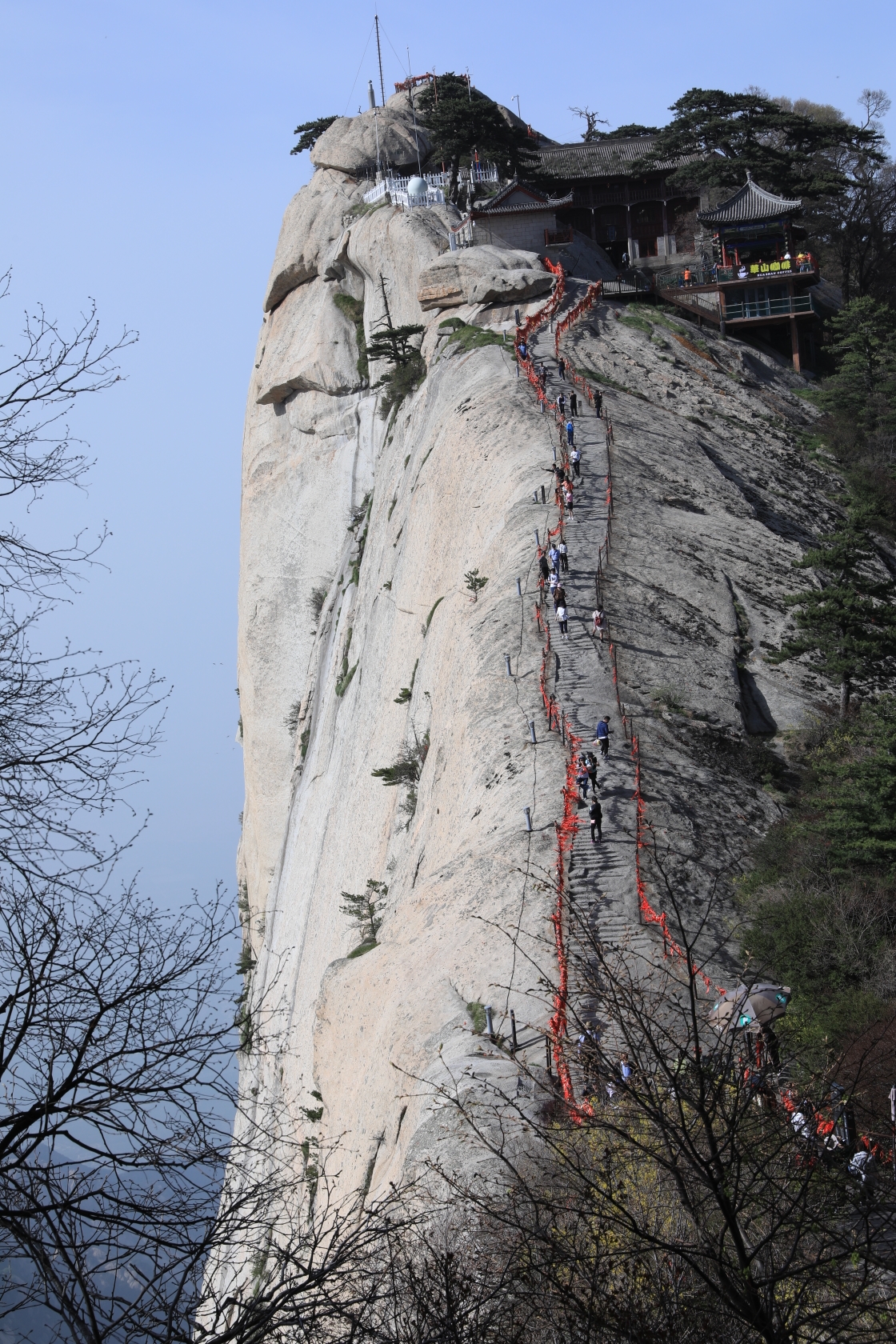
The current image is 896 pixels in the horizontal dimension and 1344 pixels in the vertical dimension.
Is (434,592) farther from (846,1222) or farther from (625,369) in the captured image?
(846,1222)

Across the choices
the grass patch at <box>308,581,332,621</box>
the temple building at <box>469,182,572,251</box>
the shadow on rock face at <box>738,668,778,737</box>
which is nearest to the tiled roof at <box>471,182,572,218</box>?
the temple building at <box>469,182,572,251</box>

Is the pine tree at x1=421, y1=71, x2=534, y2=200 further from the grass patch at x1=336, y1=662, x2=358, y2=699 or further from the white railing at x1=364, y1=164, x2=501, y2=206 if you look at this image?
the grass patch at x1=336, y1=662, x2=358, y2=699

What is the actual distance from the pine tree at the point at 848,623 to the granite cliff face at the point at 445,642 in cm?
156

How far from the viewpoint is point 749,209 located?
5953 cm

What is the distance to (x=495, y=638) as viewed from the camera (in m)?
30.1

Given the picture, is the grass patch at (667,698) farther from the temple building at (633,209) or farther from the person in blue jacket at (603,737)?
the temple building at (633,209)

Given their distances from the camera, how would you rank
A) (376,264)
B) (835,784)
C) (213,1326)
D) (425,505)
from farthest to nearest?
(376,264)
(425,505)
(835,784)
(213,1326)

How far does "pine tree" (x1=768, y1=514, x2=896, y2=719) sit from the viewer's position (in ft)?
95.2

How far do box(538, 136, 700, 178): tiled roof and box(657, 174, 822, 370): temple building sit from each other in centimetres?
792

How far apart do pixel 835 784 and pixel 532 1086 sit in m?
11.6

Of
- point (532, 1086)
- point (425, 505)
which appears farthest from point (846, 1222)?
point (425, 505)

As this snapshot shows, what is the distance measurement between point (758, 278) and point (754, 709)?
112 ft

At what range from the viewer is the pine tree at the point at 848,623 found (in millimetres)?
29031

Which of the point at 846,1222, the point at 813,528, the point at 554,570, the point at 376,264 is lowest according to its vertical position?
the point at 846,1222
